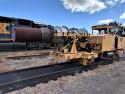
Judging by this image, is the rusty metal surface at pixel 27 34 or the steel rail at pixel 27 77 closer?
the steel rail at pixel 27 77

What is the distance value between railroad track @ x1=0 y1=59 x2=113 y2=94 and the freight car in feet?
2.27

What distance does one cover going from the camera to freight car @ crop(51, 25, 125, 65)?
41.8ft

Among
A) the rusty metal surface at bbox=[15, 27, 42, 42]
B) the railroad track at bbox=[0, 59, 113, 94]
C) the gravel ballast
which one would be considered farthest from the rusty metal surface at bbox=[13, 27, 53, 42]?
the gravel ballast

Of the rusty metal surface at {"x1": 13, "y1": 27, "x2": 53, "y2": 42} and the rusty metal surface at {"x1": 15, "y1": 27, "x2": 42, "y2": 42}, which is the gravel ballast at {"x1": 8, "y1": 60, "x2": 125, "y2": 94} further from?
the rusty metal surface at {"x1": 15, "y1": 27, "x2": 42, "y2": 42}

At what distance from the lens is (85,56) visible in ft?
42.6

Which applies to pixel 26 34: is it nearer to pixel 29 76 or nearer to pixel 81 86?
pixel 29 76

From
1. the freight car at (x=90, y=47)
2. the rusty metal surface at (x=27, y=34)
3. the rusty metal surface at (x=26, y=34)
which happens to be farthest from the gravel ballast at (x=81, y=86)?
the rusty metal surface at (x=26, y=34)

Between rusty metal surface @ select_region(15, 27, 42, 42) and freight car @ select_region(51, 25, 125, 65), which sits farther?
rusty metal surface @ select_region(15, 27, 42, 42)

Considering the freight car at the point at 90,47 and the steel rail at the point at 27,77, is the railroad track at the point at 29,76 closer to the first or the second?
the steel rail at the point at 27,77

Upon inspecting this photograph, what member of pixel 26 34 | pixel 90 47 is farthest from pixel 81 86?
pixel 26 34

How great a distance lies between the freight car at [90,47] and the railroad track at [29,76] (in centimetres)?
69

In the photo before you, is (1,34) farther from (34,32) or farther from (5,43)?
(34,32)

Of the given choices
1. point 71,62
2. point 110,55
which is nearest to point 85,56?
point 71,62

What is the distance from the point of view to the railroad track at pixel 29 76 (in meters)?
8.45
